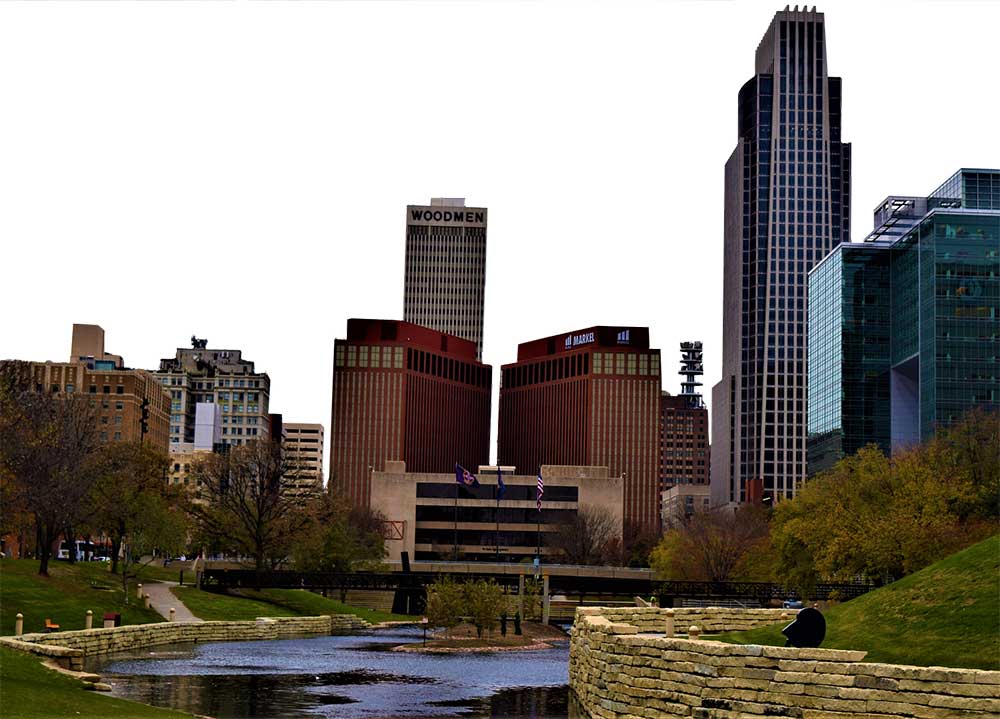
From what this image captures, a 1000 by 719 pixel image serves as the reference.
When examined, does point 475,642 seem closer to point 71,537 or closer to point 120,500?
point 120,500

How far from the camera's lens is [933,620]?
33.0 m

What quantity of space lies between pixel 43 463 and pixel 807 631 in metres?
61.6

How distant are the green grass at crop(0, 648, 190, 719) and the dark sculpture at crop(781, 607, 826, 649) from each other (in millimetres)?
17305

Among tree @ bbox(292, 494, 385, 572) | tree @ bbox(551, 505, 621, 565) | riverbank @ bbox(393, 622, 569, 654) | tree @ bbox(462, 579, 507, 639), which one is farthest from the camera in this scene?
tree @ bbox(551, 505, 621, 565)

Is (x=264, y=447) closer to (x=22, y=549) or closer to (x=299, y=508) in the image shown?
(x=299, y=508)

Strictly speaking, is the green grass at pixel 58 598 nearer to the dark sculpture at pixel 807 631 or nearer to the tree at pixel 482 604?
the tree at pixel 482 604

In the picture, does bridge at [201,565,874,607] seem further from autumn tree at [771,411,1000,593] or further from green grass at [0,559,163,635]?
green grass at [0,559,163,635]

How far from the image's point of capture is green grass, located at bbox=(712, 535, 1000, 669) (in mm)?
30672

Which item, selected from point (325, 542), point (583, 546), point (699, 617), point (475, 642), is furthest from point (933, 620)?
point (583, 546)

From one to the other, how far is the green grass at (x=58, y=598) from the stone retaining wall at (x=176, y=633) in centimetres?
290

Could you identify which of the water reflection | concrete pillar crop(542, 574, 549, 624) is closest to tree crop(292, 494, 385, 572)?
concrete pillar crop(542, 574, 549, 624)

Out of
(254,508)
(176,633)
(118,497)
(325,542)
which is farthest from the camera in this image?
(325,542)

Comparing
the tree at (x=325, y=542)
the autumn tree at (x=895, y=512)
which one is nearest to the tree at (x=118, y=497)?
the tree at (x=325, y=542)

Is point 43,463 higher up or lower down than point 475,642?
higher up
